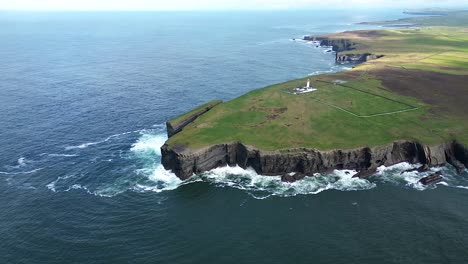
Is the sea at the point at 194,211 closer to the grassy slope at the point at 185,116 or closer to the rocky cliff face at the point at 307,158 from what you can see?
the rocky cliff face at the point at 307,158

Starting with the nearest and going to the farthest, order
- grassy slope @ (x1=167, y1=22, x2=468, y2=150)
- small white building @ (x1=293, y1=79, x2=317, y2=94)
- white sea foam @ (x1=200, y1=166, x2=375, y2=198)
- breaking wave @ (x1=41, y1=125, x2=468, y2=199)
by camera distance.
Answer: white sea foam @ (x1=200, y1=166, x2=375, y2=198)
breaking wave @ (x1=41, y1=125, x2=468, y2=199)
grassy slope @ (x1=167, y1=22, x2=468, y2=150)
small white building @ (x1=293, y1=79, x2=317, y2=94)

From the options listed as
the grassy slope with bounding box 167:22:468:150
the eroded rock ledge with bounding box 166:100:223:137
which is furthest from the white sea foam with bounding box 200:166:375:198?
the eroded rock ledge with bounding box 166:100:223:137

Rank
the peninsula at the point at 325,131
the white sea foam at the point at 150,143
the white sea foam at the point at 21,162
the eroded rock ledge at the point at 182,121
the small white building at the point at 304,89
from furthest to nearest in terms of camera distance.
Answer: the small white building at the point at 304,89 → the eroded rock ledge at the point at 182,121 → the white sea foam at the point at 150,143 → the white sea foam at the point at 21,162 → the peninsula at the point at 325,131

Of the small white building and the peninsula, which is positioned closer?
the peninsula

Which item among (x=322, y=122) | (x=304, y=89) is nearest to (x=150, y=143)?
(x=322, y=122)

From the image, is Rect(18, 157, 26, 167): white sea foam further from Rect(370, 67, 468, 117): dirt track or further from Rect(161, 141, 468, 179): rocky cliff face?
Rect(370, 67, 468, 117): dirt track

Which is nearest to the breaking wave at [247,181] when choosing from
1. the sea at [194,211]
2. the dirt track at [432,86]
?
the sea at [194,211]
